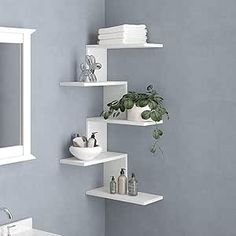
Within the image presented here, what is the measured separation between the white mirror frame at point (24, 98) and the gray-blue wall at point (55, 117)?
0.09m

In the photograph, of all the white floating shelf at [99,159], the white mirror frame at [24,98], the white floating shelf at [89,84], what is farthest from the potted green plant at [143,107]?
the white mirror frame at [24,98]

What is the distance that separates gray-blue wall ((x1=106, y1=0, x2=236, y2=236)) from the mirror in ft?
2.65

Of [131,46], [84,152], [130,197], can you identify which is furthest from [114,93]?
[130,197]

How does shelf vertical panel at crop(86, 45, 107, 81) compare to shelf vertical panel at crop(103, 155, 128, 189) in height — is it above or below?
above

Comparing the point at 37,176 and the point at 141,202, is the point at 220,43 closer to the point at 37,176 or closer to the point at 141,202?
the point at 141,202

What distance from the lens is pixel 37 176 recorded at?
3.25m

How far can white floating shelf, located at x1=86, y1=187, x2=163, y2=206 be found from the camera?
3.38 m

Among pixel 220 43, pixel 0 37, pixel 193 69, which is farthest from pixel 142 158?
pixel 0 37

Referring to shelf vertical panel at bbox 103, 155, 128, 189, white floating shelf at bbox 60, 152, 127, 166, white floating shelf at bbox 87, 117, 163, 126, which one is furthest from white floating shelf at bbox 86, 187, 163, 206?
white floating shelf at bbox 87, 117, 163, 126

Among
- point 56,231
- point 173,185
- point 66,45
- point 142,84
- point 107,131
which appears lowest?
point 56,231

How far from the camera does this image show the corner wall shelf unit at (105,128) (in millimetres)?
3336

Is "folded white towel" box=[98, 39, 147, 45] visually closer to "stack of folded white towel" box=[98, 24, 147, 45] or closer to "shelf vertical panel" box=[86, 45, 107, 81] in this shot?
"stack of folded white towel" box=[98, 24, 147, 45]

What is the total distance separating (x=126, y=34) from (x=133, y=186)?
35.8 inches

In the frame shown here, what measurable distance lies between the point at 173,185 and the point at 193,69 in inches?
27.8
